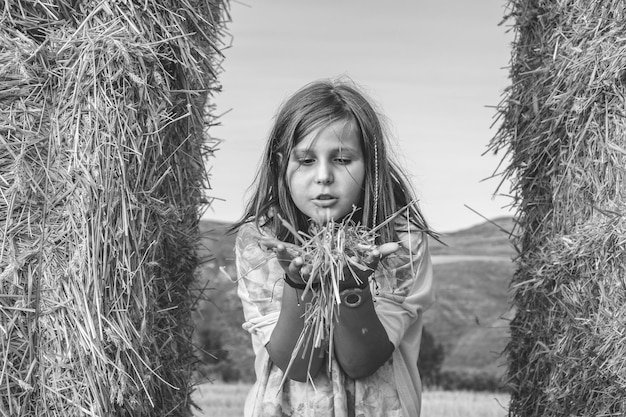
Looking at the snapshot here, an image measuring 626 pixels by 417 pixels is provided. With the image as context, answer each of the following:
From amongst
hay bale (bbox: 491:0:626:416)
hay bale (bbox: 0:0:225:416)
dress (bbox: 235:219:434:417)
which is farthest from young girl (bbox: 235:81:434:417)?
hay bale (bbox: 491:0:626:416)

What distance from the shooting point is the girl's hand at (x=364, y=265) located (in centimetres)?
246

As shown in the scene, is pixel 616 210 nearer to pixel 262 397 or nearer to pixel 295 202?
pixel 295 202

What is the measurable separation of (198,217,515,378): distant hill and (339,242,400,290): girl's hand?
14.6ft

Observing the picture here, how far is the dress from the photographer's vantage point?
2789 millimetres

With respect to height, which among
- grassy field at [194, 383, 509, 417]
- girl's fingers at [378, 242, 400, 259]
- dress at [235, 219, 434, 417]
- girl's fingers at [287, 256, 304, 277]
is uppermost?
girl's fingers at [378, 242, 400, 259]

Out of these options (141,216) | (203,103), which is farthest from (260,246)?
(203,103)

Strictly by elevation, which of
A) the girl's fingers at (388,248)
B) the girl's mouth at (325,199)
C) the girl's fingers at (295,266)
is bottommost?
the girl's fingers at (295,266)

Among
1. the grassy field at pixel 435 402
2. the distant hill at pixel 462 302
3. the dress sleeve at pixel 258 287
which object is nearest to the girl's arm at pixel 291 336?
the dress sleeve at pixel 258 287

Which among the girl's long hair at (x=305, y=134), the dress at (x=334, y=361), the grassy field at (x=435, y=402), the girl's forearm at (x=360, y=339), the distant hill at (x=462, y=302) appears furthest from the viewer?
the distant hill at (x=462, y=302)

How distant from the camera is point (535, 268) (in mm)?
3754

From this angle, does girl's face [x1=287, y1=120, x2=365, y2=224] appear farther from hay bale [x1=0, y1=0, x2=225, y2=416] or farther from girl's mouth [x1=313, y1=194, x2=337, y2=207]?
hay bale [x1=0, y1=0, x2=225, y2=416]

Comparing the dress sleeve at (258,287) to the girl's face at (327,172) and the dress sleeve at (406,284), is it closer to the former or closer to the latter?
the girl's face at (327,172)

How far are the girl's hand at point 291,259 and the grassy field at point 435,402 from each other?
11.0 ft

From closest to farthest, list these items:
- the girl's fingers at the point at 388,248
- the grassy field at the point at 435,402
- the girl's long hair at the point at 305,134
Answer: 1. the girl's fingers at the point at 388,248
2. the girl's long hair at the point at 305,134
3. the grassy field at the point at 435,402
